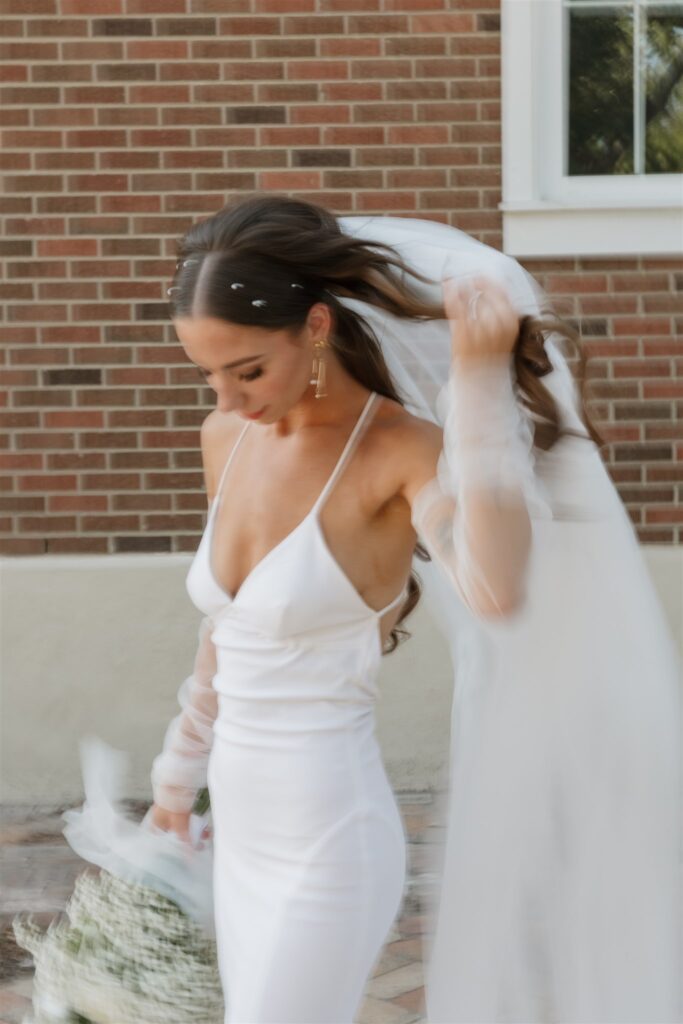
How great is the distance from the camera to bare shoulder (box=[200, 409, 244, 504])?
2.43 metres

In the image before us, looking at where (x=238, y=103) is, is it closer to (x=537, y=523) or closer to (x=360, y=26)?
(x=360, y=26)

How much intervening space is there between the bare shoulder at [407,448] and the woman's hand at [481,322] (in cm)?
22

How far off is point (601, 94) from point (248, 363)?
386 centimetres

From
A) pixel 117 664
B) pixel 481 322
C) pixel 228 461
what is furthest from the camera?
pixel 117 664

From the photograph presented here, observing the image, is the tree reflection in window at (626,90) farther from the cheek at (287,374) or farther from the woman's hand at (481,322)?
the woman's hand at (481,322)

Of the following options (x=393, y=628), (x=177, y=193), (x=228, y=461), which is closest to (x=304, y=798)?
(x=393, y=628)

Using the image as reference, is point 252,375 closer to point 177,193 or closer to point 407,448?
point 407,448

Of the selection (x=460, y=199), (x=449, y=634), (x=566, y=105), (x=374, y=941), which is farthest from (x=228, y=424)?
(x=566, y=105)

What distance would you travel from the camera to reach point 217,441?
2.46m

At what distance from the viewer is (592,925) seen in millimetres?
2297

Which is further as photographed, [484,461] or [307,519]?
[307,519]

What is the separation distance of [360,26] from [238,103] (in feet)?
1.72

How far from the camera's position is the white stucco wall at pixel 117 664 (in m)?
5.39

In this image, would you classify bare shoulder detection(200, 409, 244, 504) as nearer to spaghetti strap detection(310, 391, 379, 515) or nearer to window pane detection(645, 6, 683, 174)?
spaghetti strap detection(310, 391, 379, 515)
